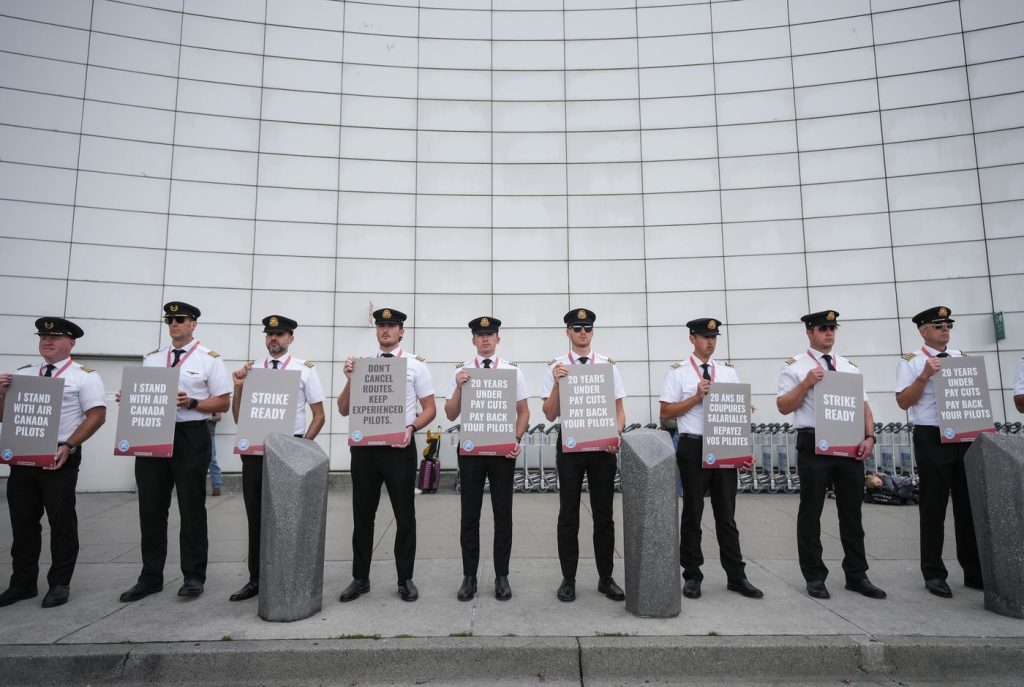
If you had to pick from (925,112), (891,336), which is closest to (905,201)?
(925,112)

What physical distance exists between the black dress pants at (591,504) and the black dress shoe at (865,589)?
2.03 m

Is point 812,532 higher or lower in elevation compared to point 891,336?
lower

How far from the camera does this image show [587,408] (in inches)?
178

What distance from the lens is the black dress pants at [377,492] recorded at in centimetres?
456

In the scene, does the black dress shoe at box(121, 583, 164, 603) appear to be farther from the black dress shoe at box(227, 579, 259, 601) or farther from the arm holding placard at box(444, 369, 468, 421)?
the arm holding placard at box(444, 369, 468, 421)

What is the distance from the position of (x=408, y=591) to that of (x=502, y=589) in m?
0.75

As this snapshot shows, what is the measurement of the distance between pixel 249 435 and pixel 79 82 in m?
10.4

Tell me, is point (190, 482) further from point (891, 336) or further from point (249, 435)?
point (891, 336)

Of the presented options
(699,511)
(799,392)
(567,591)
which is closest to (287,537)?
(567,591)

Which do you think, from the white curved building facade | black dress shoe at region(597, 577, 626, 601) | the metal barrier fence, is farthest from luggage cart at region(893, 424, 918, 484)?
black dress shoe at region(597, 577, 626, 601)

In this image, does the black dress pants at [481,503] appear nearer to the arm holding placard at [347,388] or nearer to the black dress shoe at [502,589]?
the black dress shoe at [502,589]

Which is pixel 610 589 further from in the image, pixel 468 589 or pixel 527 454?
pixel 527 454

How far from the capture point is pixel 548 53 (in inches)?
469

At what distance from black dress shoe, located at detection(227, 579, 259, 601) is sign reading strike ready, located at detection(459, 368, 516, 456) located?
1985 millimetres
